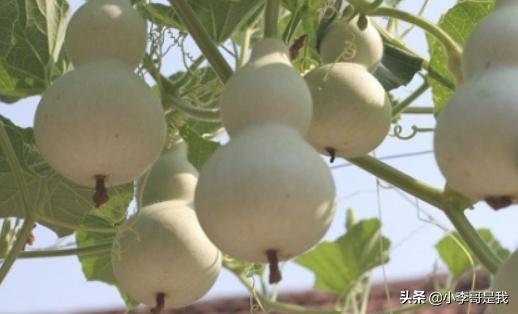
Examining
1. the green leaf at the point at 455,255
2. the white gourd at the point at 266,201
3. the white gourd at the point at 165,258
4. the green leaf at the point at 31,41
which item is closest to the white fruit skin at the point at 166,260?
the white gourd at the point at 165,258

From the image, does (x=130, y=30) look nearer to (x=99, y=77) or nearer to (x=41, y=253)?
(x=99, y=77)

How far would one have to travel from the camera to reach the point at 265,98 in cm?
79

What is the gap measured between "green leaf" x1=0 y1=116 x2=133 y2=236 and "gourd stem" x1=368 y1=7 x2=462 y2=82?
1.22 ft

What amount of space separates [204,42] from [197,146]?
1.06ft

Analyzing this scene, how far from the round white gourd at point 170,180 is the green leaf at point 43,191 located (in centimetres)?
8

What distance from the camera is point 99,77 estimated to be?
831 millimetres

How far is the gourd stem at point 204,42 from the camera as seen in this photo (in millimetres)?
962

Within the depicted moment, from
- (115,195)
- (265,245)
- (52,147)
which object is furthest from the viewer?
(115,195)

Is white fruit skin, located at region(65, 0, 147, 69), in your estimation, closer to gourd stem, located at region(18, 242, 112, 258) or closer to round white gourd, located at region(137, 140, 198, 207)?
round white gourd, located at region(137, 140, 198, 207)

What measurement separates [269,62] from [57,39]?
1.61 feet

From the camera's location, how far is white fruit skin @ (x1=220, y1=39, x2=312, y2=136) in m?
0.79

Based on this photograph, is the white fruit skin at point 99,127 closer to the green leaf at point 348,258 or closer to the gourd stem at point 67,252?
the gourd stem at point 67,252

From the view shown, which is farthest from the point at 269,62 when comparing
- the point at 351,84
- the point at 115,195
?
the point at 115,195

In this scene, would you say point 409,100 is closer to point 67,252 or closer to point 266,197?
point 67,252
